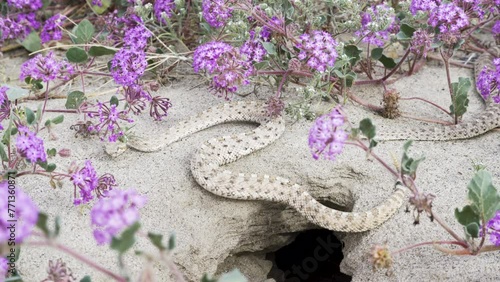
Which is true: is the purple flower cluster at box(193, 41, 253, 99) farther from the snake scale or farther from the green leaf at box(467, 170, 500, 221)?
the green leaf at box(467, 170, 500, 221)

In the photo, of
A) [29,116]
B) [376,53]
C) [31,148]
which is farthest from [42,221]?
[376,53]

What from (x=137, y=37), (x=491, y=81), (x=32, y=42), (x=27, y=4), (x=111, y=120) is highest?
(x=491, y=81)

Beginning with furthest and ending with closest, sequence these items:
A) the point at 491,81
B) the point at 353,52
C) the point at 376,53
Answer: the point at 376,53 < the point at 353,52 < the point at 491,81

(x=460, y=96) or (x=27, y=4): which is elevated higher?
(x=460, y=96)

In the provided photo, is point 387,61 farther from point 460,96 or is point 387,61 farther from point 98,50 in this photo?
point 98,50

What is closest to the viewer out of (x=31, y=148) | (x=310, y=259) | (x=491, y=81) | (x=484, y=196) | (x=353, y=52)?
(x=484, y=196)

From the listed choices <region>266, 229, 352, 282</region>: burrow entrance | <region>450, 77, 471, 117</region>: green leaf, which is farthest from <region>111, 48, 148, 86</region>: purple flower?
<region>450, 77, 471, 117</region>: green leaf

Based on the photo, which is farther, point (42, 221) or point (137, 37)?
point (137, 37)
